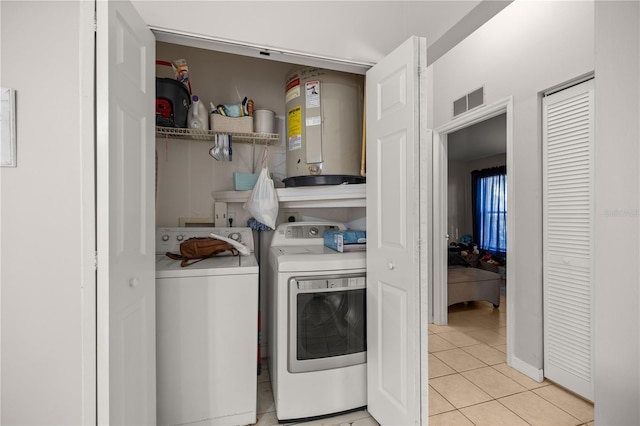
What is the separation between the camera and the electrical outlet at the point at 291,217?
2590 mm

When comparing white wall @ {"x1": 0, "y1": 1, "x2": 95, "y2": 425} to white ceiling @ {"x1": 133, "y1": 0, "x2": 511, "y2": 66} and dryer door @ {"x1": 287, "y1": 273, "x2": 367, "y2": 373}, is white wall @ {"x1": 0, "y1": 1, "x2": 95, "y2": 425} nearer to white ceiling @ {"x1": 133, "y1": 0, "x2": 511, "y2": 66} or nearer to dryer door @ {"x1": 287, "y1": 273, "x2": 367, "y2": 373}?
white ceiling @ {"x1": 133, "y1": 0, "x2": 511, "y2": 66}

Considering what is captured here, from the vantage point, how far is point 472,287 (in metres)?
3.84

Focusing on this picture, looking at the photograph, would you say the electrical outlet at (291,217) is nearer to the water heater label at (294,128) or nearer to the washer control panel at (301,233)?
the washer control panel at (301,233)

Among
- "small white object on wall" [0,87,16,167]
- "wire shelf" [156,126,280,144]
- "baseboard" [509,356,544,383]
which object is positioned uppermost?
"wire shelf" [156,126,280,144]

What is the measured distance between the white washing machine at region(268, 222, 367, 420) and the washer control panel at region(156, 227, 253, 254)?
22.4 inches

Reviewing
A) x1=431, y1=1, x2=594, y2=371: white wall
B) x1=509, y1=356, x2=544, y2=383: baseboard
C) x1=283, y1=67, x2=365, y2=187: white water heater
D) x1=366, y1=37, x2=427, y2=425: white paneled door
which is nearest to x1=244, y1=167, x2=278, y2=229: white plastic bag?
x1=283, y1=67, x2=365, y2=187: white water heater

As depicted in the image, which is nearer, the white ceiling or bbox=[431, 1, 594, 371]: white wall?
the white ceiling

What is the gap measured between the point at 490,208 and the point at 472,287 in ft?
10.4

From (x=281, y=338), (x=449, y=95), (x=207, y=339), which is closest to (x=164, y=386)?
(x=207, y=339)

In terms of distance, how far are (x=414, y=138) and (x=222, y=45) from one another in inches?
40.7

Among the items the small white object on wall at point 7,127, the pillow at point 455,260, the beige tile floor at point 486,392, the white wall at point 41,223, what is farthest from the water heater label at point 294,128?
the pillow at point 455,260

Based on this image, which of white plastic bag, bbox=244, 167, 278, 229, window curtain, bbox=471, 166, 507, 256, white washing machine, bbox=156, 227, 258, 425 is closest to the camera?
white washing machine, bbox=156, 227, 258, 425

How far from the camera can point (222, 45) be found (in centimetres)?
152

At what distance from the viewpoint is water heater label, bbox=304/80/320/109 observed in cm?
202
